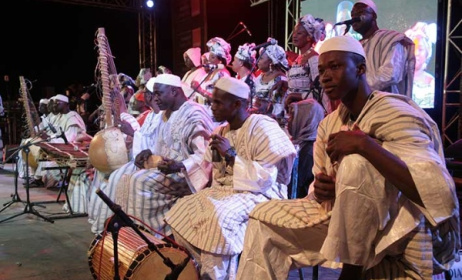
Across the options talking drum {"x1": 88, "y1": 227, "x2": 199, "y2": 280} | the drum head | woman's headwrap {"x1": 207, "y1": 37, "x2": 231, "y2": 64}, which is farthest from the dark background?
the drum head

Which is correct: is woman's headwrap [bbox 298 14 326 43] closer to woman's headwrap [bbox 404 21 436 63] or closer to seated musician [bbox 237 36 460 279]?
woman's headwrap [bbox 404 21 436 63]

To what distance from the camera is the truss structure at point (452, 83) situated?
272 inches

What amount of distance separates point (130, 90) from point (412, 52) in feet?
20.4

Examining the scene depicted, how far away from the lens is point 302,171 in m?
4.73

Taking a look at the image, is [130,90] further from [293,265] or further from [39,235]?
[293,265]

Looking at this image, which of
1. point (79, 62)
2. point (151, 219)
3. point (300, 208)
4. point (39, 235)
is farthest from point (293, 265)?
point (79, 62)

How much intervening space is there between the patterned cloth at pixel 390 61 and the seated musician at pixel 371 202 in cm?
148

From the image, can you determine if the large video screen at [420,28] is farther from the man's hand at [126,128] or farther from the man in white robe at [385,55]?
the man's hand at [126,128]

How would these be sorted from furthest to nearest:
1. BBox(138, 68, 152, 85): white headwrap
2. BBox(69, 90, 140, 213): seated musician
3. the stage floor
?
BBox(138, 68, 152, 85): white headwrap → BBox(69, 90, 140, 213): seated musician → the stage floor

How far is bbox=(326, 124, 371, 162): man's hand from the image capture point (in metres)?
1.88

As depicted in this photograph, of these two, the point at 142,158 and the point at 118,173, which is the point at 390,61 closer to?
the point at 142,158

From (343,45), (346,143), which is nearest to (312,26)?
(343,45)

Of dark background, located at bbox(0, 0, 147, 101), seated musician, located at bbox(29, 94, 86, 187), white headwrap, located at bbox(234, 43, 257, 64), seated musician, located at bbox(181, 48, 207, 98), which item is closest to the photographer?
white headwrap, located at bbox(234, 43, 257, 64)

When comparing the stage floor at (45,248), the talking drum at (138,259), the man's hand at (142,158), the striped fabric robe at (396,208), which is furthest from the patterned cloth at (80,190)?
the striped fabric robe at (396,208)
